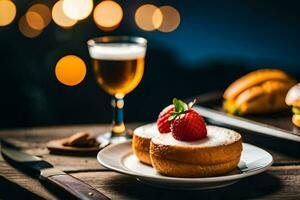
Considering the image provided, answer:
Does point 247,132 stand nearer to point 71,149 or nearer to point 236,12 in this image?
point 71,149

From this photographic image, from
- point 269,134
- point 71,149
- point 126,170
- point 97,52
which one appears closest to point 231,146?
point 126,170

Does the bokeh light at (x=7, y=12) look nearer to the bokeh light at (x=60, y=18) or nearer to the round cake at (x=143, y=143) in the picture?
the bokeh light at (x=60, y=18)

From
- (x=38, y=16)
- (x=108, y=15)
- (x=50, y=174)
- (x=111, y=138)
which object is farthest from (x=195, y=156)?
(x=38, y=16)

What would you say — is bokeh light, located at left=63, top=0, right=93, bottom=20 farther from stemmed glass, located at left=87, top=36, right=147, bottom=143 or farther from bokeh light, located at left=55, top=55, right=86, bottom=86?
stemmed glass, located at left=87, top=36, right=147, bottom=143

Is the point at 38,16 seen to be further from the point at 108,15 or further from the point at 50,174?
the point at 50,174

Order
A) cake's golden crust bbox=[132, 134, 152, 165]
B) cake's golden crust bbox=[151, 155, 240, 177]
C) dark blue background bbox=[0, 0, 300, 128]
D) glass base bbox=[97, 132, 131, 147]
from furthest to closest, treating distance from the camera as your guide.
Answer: dark blue background bbox=[0, 0, 300, 128]
glass base bbox=[97, 132, 131, 147]
cake's golden crust bbox=[132, 134, 152, 165]
cake's golden crust bbox=[151, 155, 240, 177]

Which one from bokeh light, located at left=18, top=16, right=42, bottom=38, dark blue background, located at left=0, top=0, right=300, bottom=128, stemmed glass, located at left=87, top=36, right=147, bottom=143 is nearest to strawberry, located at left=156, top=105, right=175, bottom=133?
stemmed glass, located at left=87, top=36, right=147, bottom=143
